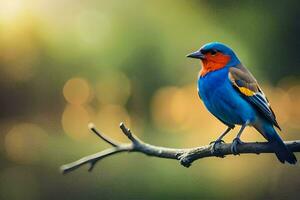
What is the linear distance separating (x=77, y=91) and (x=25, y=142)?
0.29 metres

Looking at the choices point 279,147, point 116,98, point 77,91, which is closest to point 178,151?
point 279,147

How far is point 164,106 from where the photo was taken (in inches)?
141

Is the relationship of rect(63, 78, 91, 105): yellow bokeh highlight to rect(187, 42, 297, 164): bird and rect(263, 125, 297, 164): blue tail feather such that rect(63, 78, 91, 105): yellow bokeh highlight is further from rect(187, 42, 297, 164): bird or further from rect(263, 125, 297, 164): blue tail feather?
rect(263, 125, 297, 164): blue tail feather

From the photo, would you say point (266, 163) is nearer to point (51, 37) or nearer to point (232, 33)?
point (232, 33)

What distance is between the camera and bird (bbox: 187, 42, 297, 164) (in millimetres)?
1297

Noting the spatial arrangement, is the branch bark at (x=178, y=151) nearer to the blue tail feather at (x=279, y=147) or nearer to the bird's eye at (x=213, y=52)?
the blue tail feather at (x=279, y=147)

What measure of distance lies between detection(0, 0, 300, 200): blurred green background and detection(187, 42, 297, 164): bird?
5.95 ft

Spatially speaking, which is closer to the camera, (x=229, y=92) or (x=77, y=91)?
(x=229, y=92)

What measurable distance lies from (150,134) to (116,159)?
0.55 ft

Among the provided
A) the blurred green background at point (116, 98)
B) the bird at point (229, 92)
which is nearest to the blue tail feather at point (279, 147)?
the bird at point (229, 92)

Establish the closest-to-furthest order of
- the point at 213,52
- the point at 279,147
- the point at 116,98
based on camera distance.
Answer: the point at 279,147 → the point at 213,52 → the point at 116,98

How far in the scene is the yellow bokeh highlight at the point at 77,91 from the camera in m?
3.53

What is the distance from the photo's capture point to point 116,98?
3496 millimetres

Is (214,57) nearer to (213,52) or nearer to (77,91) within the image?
(213,52)
